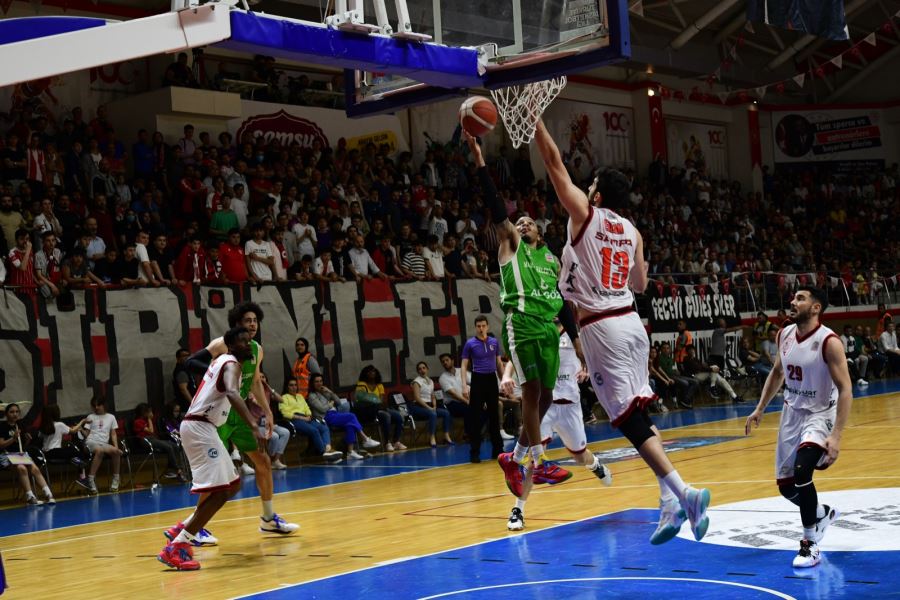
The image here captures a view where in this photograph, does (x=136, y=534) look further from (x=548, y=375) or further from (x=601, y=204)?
(x=601, y=204)

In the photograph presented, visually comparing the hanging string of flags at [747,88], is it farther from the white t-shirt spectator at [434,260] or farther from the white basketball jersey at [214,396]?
the white basketball jersey at [214,396]

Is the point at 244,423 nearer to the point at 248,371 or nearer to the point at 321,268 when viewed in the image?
the point at 248,371

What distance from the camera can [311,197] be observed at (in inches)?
714

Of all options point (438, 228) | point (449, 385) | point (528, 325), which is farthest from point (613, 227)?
point (438, 228)

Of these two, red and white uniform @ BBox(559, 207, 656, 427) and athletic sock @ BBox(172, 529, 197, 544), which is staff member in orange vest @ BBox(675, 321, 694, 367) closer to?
athletic sock @ BBox(172, 529, 197, 544)

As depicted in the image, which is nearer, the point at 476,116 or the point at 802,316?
the point at 476,116

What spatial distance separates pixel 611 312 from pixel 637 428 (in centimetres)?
63

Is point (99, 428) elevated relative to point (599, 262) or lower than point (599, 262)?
lower

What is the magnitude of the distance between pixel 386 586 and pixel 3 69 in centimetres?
355

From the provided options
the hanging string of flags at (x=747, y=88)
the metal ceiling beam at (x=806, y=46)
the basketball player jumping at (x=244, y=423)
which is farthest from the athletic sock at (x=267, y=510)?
the metal ceiling beam at (x=806, y=46)

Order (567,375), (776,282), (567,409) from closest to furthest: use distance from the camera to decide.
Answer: (567,409)
(567,375)
(776,282)

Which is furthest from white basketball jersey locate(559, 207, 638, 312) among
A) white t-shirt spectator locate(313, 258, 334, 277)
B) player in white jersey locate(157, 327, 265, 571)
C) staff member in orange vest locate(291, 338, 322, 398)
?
white t-shirt spectator locate(313, 258, 334, 277)

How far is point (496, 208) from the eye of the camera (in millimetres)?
7488

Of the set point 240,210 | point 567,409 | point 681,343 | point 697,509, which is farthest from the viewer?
point 681,343
